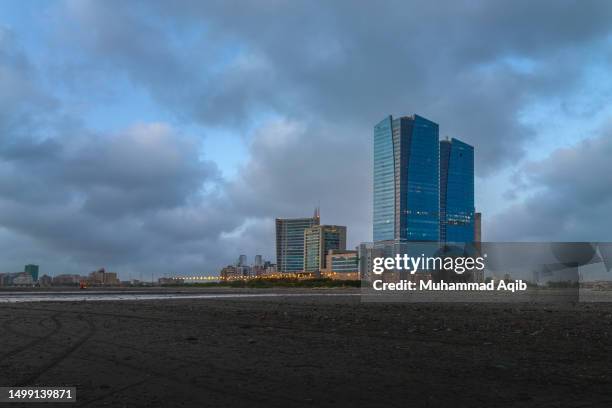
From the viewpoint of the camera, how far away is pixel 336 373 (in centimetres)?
1234

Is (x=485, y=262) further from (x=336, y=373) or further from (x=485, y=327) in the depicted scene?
(x=336, y=373)

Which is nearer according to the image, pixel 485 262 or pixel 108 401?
pixel 108 401

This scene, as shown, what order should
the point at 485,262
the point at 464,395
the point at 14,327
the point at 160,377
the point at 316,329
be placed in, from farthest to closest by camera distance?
the point at 485,262 → the point at 14,327 → the point at 316,329 → the point at 160,377 → the point at 464,395

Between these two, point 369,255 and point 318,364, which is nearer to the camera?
point 318,364

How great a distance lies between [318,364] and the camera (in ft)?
44.2

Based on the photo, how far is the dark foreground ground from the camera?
10062mm

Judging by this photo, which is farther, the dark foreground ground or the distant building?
the distant building

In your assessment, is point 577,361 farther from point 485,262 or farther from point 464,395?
point 485,262

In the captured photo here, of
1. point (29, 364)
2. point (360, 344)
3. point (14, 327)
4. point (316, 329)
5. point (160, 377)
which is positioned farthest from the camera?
point (14, 327)

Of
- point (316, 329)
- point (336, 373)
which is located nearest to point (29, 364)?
point (336, 373)

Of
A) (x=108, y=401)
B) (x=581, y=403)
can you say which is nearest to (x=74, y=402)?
(x=108, y=401)

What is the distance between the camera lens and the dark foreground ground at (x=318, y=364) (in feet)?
33.0

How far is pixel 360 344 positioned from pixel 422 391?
6639mm

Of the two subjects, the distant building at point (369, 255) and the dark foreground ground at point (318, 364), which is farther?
the distant building at point (369, 255)
